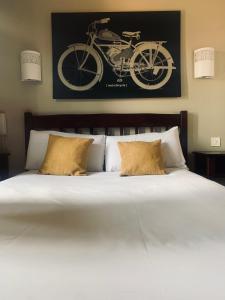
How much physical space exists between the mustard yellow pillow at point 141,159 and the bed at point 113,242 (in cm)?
45

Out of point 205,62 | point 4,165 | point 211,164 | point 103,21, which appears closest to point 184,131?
point 211,164

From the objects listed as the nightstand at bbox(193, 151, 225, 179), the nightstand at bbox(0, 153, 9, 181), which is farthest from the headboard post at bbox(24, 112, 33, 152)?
the nightstand at bbox(193, 151, 225, 179)

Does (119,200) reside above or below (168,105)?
below

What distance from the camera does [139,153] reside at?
7.64 feet

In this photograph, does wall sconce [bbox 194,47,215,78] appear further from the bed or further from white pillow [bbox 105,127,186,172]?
the bed

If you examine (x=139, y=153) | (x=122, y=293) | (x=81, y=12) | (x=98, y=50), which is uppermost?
(x=81, y=12)

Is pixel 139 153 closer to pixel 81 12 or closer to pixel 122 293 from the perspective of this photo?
pixel 81 12

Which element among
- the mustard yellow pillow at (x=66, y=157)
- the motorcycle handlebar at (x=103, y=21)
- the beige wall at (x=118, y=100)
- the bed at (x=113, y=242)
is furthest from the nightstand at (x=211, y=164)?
the motorcycle handlebar at (x=103, y=21)

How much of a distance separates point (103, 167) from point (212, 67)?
1.34 meters

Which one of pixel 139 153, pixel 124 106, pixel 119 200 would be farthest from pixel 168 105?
pixel 119 200

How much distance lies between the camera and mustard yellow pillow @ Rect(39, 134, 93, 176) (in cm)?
233

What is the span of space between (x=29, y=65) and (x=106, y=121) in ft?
2.82

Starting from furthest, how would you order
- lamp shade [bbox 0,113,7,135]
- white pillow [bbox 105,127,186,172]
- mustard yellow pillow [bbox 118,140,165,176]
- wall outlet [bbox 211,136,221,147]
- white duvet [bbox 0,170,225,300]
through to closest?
wall outlet [bbox 211,136,221,147]
lamp shade [bbox 0,113,7,135]
white pillow [bbox 105,127,186,172]
mustard yellow pillow [bbox 118,140,165,176]
white duvet [bbox 0,170,225,300]

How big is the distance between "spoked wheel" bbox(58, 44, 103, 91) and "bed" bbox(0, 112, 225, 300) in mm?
1361
